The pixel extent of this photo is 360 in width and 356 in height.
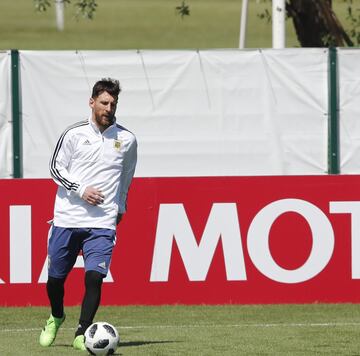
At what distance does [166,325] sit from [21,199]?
221cm

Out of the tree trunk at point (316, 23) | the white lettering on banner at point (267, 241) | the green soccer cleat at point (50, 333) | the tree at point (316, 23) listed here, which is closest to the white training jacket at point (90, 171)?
the green soccer cleat at point (50, 333)

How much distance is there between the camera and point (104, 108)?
10250 mm

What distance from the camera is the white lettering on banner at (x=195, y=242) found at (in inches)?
547

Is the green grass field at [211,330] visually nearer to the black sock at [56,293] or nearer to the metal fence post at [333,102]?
the black sock at [56,293]

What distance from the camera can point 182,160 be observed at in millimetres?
15672

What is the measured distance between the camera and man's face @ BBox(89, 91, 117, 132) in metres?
10.2

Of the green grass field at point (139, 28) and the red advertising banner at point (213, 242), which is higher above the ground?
the green grass field at point (139, 28)

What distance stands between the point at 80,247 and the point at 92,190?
1.86 feet

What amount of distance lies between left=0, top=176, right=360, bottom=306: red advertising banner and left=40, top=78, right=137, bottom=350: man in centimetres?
327

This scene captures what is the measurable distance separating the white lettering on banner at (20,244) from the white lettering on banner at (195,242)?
4.17 ft

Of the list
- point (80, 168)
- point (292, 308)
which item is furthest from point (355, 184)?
point (80, 168)

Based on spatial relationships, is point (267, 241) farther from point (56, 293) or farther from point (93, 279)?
point (93, 279)

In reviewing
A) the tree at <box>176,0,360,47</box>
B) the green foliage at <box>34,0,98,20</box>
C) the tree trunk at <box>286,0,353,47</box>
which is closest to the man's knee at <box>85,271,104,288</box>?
the green foliage at <box>34,0,98,20</box>

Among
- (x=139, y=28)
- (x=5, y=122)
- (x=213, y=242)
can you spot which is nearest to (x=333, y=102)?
(x=213, y=242)
